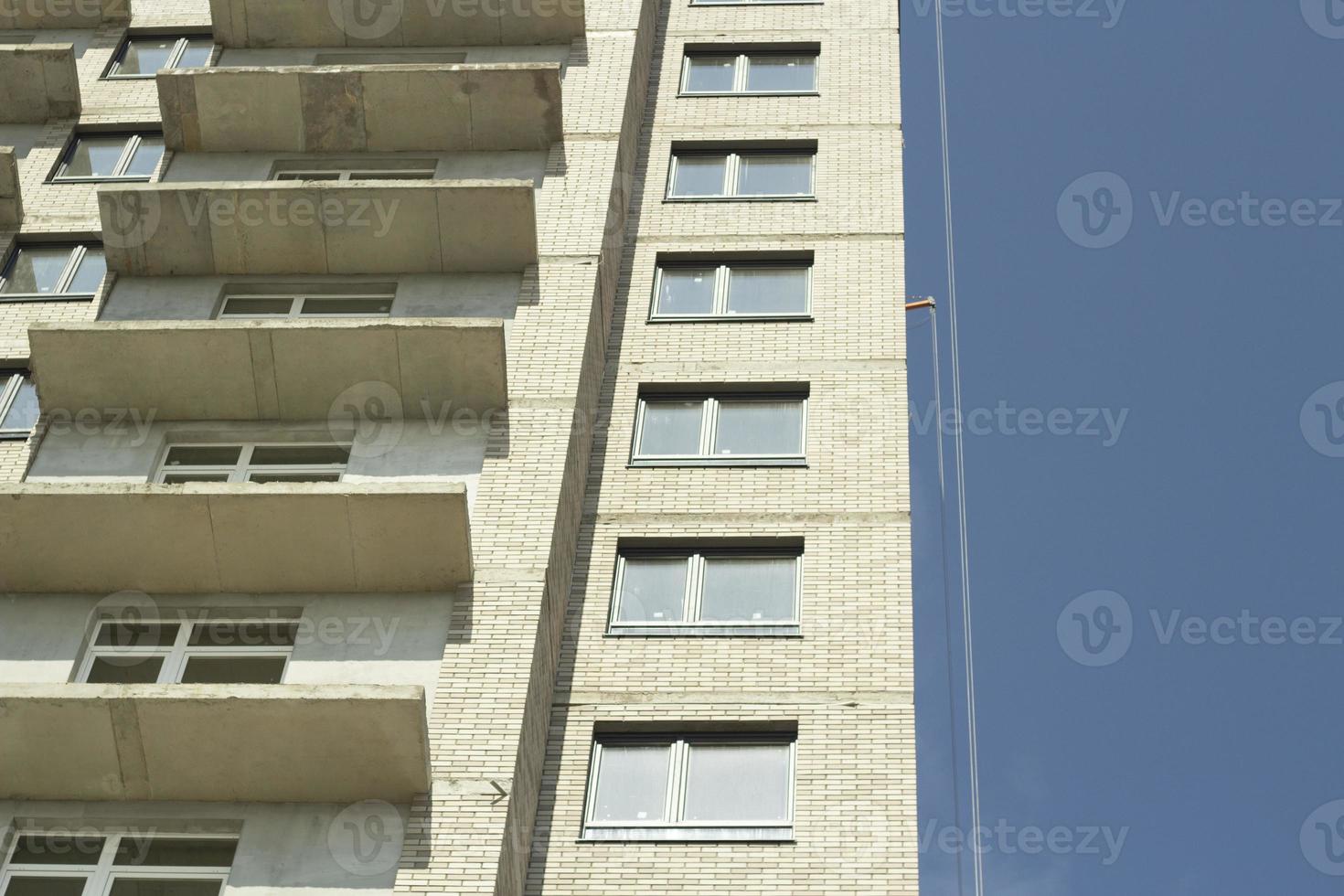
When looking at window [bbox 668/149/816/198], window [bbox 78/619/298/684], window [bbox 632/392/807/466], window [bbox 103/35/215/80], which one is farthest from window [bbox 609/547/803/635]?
window [bbox 103/35/215/80]

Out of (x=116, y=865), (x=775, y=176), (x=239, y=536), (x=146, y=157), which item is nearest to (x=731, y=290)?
(x=775, y=176)

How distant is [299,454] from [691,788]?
595 cm

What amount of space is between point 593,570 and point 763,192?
7822mm

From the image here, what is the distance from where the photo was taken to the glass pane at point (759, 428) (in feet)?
75.2

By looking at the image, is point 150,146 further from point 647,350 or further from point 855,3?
point 855,3

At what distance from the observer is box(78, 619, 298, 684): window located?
19094mm

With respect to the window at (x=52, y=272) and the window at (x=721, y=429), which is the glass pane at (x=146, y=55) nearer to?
the window at (x=52, y=272)

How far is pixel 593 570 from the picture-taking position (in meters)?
21.5

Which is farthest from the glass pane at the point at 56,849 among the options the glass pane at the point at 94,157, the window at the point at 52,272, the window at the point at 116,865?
the glass pane at the point at 94,157

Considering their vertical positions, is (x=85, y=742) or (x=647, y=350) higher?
(x=647, y=350)

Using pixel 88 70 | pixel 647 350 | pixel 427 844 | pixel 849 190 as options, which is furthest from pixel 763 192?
pixel 427 844

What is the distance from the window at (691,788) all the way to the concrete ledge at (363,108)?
31.6 feet

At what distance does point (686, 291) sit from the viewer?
25.6 meters

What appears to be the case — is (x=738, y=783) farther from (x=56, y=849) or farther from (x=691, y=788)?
(x=56, y=849)
